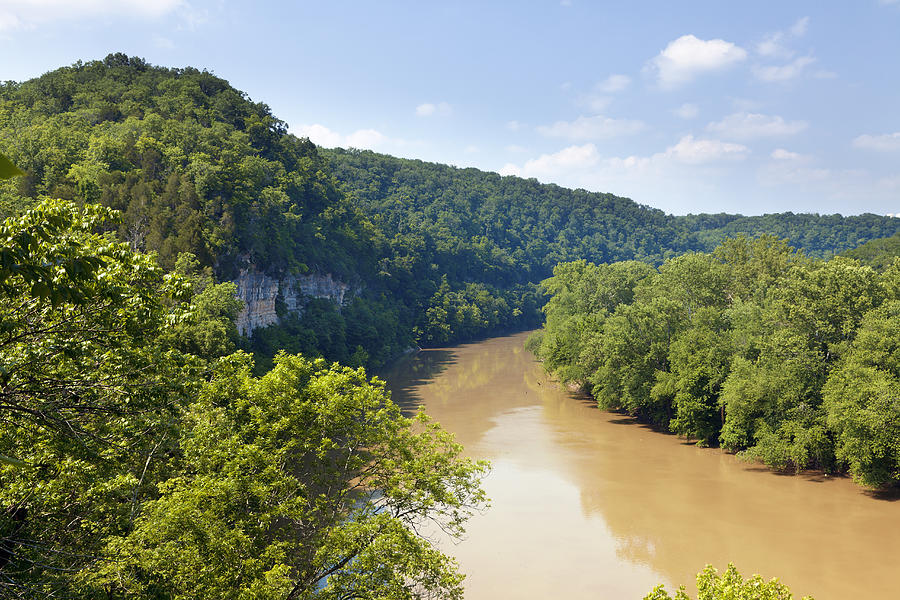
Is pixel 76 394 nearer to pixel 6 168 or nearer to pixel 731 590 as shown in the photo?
pixel 6 168

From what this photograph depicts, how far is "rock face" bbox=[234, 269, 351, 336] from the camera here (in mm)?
50000

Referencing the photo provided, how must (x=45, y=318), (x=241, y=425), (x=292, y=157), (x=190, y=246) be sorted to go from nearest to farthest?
1. (x=45, y=318)
2. (x=241, y=425)
3. (x=190, y=246)
4. (x=292, y=157)

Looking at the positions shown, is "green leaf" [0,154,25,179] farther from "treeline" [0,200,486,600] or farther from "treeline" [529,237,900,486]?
"treeline" [529,237,900,486]

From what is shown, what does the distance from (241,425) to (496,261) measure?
361 feet

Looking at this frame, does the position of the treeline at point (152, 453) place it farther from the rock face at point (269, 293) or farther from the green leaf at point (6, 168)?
the rock face at point (269, 293)

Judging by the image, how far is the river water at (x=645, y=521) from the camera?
22.9 meters

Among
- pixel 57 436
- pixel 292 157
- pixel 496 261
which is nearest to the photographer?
pixel 57 436

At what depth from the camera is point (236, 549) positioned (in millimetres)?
12547

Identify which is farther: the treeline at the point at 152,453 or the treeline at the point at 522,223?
the treeline at the point at 522,223

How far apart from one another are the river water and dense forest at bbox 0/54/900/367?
18.7 meters

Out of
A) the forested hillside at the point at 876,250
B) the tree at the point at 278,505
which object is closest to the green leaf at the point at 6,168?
the tree at the point at 278,505

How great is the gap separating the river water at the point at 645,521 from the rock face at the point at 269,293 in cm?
1840

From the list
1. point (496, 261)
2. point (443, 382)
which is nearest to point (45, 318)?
point (443, 382)

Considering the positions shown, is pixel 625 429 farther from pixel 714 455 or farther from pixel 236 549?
pixel 236 549
